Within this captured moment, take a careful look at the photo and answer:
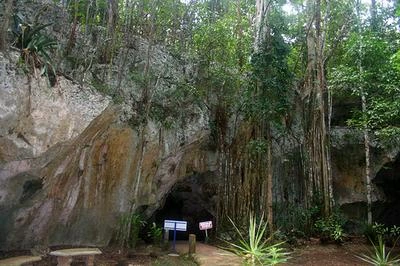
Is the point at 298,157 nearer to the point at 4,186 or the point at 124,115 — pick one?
the point at 124,115

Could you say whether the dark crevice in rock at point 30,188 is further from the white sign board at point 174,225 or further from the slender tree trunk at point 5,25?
the white sign board at point 174,225

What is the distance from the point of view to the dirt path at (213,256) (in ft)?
19.7

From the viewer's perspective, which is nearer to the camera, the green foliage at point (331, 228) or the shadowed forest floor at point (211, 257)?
the shadowed forest floor at point (211, 257)

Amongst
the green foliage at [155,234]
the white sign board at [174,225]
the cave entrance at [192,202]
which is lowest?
the green foliage at [155,234]

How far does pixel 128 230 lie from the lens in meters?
6.87

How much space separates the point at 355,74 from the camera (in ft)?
27.0

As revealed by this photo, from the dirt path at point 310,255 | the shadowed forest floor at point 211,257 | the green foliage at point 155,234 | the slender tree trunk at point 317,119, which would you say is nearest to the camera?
the shadowed forest floor at point 211,257

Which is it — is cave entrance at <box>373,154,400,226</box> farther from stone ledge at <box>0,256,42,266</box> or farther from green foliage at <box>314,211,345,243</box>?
stone ledge at <box>0,256,42,266</box>

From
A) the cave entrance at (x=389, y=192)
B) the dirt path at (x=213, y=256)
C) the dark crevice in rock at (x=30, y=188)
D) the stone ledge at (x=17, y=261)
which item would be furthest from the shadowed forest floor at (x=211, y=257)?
the cave entrance at (x=389, y=192)

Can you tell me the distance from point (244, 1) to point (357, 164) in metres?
6.06

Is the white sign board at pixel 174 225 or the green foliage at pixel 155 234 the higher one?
the white sign board at pixel 174 225

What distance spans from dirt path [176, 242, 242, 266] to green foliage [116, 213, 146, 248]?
948mm

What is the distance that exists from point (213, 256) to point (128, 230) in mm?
1683

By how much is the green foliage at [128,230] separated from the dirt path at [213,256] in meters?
0.95
